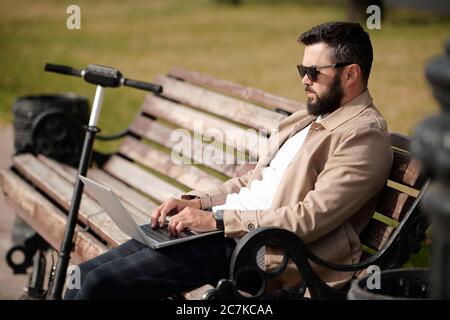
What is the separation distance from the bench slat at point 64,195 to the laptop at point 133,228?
27.5 inches

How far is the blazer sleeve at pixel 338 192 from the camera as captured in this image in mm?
3672

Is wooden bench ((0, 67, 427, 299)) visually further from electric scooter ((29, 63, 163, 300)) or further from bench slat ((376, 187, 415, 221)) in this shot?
electric scooter ((29, 63, 163, 300))

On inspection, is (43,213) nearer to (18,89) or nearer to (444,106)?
(444,106)

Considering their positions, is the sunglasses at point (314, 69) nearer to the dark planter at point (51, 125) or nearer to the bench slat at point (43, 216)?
the bench slat at point (43, 216)

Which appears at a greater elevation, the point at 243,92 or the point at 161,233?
the point at 243,92

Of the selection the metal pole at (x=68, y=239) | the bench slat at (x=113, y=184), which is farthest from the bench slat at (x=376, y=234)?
the bench slat at (x=113, y=184)

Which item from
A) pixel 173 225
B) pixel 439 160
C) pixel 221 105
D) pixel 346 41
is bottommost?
pixel 173 225

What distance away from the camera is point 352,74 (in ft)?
12.9

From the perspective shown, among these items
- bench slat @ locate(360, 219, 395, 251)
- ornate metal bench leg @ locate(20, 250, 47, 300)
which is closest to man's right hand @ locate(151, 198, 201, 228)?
bench slat @ locate(360, 219, 395, 251)

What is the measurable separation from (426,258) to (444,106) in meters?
4.61

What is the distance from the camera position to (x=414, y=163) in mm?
3902

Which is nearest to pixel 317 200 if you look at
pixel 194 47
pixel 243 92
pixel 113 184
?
pixel 243 92

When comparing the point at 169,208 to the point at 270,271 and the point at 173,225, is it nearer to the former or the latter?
the point at 173,225

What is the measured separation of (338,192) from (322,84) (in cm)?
54
